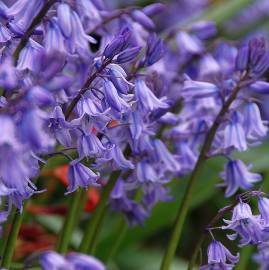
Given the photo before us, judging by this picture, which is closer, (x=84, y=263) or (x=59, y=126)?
(x=84, y=263)

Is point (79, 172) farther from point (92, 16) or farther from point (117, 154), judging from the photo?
point (92, 16)

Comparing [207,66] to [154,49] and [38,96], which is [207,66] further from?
[38,96]

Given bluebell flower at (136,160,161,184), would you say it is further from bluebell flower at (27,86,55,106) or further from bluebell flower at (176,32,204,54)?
bluebell flower at (27,86,55,106)

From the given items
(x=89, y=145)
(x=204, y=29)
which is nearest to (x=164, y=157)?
(x=89, y=145)

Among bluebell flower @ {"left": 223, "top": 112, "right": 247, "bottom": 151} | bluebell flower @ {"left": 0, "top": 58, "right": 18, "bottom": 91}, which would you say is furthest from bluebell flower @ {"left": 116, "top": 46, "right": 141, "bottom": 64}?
bluebell flower @ {"left": 223, "top": 112, "right": 247, "bottom": 151}

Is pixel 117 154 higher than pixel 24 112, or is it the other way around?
pixel 24 112

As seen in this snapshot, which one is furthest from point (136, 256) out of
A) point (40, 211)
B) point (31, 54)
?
point (31, 54)
